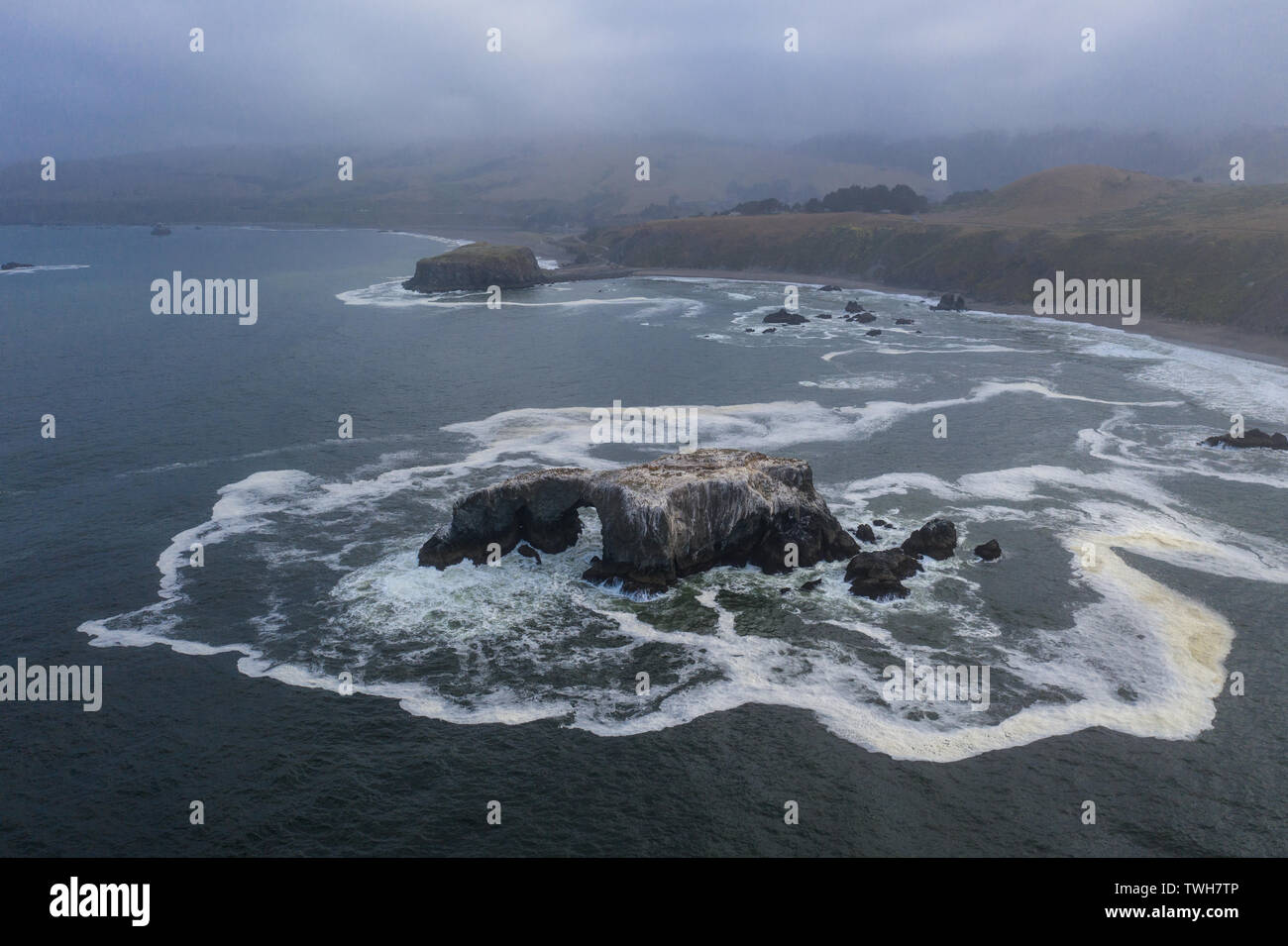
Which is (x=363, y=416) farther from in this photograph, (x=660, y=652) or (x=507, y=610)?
(x=660, y=652)

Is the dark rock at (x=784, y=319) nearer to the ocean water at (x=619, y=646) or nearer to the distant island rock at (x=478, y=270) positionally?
the ocean water at (x=619, y=646)

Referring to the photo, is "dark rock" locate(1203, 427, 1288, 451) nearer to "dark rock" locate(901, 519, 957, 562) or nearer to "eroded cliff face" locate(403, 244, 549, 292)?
"dark rock" locate(901, 519, 957, 562)

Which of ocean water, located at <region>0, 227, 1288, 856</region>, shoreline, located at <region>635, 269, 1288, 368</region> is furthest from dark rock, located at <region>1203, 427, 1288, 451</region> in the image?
shoreline, located at <region>635, 269, 1288, 368</region>

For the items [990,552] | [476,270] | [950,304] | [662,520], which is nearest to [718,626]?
[662,520]

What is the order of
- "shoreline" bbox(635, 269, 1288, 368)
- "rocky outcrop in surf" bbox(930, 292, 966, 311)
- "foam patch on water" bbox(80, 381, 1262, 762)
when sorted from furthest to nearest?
"rocky outcrop in surf" bbox(930, 292, 966, 311) → "shoreline" bbox(635, 269, 1288, 368) → "foam patch on water" bbox(80, 381, 1262, 762)
